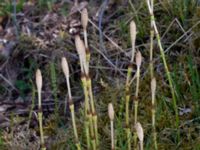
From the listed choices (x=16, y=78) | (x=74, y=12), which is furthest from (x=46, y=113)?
(x=74, y=12)

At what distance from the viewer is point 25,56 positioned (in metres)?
3.03

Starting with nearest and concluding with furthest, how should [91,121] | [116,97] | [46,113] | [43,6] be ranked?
[91,121]
[116,97]
[46,113]
[43,6]

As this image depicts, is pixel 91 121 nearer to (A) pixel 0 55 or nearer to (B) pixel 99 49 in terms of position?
(B) pixel 99 49

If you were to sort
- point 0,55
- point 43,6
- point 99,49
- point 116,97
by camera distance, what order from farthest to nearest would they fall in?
point 43,6, point 0,55, point 99,49, point 116,97

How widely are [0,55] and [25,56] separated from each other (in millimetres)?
182

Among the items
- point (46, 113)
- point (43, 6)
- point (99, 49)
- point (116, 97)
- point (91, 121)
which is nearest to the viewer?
point (91, 121)

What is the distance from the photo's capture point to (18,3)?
11.2 feet

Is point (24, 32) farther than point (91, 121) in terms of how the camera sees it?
Yes

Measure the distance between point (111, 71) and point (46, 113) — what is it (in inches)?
15.8

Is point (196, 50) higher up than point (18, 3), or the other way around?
point (18, 3)

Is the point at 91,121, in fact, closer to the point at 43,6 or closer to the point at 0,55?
the point at 0,55

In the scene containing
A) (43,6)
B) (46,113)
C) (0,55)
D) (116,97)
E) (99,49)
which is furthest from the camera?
(43,6)

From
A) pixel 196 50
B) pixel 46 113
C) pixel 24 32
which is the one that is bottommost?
pixel 46 113

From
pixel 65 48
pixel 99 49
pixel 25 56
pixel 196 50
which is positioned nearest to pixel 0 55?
pixel 25 56
